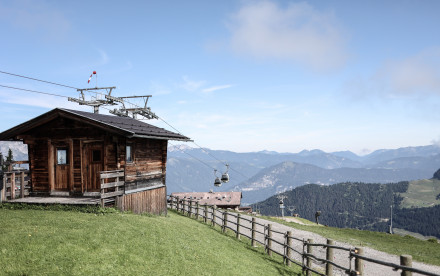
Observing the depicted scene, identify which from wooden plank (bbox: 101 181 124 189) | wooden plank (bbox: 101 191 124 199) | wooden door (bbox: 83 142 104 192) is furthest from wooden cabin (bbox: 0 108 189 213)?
wooden plank (bbox: 101 191 124 199)

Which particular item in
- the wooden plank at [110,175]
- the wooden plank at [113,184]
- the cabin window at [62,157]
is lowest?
the wooden plank at [113,184]

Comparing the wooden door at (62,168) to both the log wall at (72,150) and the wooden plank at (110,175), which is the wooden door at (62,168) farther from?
the wooden plank at (110,175)

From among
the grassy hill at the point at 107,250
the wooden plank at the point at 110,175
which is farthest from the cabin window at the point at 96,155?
the grassy hill at the point at 107,250

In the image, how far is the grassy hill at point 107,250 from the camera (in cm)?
981

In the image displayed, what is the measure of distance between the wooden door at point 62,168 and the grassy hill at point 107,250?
379cm

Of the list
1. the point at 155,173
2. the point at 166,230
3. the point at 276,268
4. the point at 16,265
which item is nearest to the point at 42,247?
the point at 16,265

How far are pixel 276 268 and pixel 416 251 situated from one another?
18.3 metres

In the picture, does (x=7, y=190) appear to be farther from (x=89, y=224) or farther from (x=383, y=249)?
(x=383, y=249)

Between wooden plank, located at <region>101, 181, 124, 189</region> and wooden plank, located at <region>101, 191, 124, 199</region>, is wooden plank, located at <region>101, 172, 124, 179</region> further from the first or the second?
wooden plank, located at <region>101, 191, 124, 199</region>

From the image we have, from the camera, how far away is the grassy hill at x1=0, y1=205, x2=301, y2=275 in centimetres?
981

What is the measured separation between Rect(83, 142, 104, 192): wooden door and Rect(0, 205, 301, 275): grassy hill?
3571 millimetres

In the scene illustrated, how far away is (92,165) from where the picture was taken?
20.8m

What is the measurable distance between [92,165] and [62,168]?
2001 millimetres

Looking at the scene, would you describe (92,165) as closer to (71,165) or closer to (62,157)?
(71,165)
